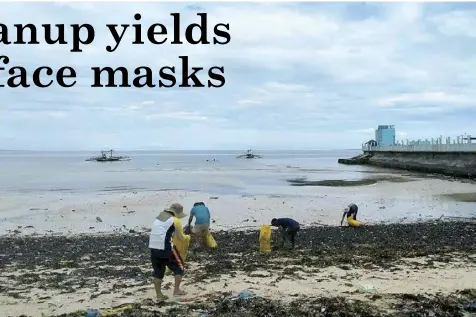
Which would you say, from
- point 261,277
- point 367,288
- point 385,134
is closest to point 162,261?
point 261,277

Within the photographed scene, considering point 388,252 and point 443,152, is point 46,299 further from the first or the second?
point 443,152

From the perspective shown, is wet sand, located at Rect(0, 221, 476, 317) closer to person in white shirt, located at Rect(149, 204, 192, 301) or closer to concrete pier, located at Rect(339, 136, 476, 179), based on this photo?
person in white shirt, located at Rect(149, 204, 192, 301)

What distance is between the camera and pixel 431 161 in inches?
2089

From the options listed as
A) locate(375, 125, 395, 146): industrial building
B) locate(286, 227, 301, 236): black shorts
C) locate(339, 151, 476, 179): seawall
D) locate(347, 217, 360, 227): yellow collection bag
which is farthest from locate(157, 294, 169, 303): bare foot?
locate(375, 125, 395, 146): industrial building

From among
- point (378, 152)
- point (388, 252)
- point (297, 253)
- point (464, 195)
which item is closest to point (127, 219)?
point (297, 253)

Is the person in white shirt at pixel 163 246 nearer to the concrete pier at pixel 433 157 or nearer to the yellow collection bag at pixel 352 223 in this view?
the yellow collection bag at pixel 352 223

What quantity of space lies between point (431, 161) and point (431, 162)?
0.84 ft

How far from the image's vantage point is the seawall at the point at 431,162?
43.7 metres

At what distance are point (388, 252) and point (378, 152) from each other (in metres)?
68.7

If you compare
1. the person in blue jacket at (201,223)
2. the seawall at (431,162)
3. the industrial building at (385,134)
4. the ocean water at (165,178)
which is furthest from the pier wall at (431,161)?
the person in blue jacket at (201,223)

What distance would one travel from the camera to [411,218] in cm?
2141

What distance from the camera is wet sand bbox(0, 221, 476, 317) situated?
774 centimetres

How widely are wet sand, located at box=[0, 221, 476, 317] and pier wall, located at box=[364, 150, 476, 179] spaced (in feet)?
102

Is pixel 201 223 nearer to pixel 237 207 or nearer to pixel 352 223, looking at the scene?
pixel 352 223
